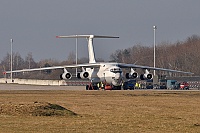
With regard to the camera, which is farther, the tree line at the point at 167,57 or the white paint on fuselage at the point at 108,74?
the tree line at the point at 167,57

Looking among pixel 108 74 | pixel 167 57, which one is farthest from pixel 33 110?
pixel 167 57

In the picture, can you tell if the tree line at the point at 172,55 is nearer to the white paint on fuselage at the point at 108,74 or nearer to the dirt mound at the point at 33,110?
the white paint on fuselage at the point at 108,74

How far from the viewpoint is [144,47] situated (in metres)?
158

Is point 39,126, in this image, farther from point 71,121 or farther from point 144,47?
point 144,47

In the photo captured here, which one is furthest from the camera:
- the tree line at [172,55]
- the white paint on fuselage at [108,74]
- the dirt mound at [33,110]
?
the tree line at [172,55]

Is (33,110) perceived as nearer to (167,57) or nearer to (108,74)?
(108,74)

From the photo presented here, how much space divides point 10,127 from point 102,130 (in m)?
3.06

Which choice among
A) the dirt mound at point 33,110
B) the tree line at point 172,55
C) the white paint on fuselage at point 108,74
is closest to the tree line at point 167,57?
the tree line at point 172,55

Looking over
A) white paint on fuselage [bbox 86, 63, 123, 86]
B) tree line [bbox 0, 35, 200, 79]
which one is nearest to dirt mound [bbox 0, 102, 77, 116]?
white paint on fuselage [bbox 86, 63, 123, 86]

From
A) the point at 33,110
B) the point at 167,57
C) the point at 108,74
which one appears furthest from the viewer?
the point at 167,57

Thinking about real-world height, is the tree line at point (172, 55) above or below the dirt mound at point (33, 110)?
above

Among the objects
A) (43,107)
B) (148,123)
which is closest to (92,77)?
(43,107)

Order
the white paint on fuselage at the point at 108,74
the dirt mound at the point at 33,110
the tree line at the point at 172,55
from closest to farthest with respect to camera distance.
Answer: the dirt mound at the point at 33,110 < the white paint on fuselage at the point at 108,74 < the tree line at the point at 172,55

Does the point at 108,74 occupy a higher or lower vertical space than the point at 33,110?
higher
